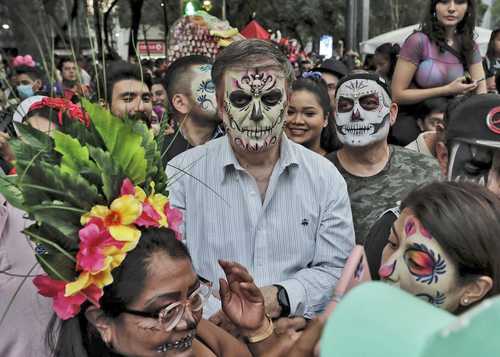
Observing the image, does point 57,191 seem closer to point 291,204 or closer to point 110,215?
point 110,215

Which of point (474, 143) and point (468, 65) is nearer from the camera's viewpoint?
point (474, 143)

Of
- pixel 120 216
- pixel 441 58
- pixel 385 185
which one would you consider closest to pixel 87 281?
pixel 120 216

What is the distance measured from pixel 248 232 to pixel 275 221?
0.13m

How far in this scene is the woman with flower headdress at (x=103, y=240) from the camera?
5.79 ft

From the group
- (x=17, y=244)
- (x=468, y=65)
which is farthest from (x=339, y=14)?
(x=17, y=244)

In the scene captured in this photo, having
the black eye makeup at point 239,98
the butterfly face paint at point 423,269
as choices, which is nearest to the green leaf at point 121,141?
the butterfly face paint at point 423,269

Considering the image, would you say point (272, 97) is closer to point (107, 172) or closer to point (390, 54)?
point (107, 172)

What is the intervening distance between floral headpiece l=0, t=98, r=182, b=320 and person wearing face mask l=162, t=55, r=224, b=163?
1.91m

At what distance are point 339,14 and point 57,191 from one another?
34217 millimetres

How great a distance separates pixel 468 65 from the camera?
4176 millimetres

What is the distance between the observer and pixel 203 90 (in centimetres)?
409

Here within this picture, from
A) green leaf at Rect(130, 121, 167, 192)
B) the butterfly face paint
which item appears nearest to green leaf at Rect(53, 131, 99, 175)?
green leaf at Rect(130, 121, 167, 192)

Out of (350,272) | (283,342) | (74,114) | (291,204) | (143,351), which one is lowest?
(283,342)

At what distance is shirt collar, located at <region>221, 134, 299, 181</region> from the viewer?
2770mm
